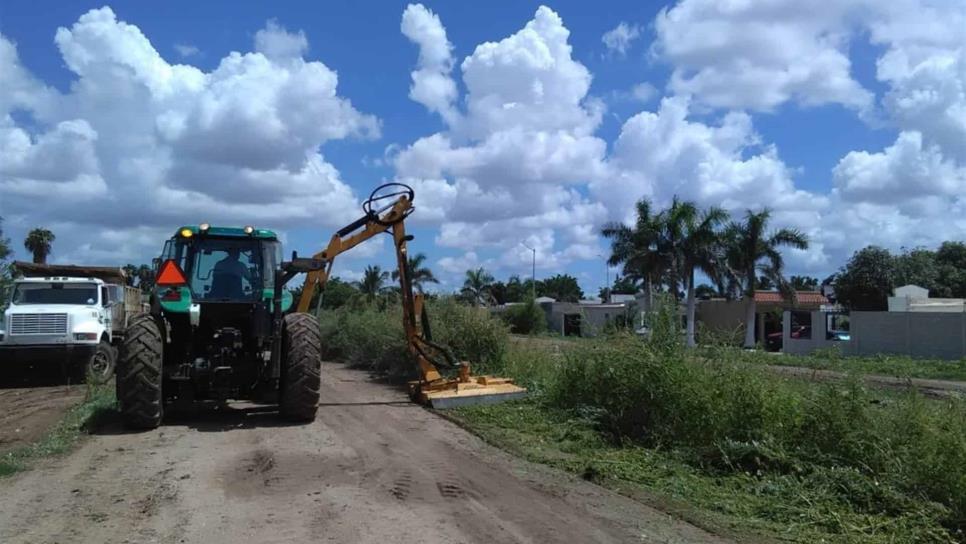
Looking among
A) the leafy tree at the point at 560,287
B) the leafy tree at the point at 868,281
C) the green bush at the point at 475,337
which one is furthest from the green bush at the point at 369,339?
the leafy tree at the point at 560,287

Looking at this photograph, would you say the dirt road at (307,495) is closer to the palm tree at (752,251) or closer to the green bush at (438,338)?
the green bush at (438,338)

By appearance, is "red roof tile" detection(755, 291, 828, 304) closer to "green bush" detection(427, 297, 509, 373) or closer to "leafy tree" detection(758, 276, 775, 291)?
"leafy tree" detection(758, 276, 775, 291)

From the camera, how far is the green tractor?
12.2 meters

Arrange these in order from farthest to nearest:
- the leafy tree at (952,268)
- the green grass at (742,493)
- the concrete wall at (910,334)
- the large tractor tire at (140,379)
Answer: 1. the leafy tree at (952,268)
2. the concrete wall at (910,334)
3. the large tractor tire at (140,379)
4. the green grass at (742,493)

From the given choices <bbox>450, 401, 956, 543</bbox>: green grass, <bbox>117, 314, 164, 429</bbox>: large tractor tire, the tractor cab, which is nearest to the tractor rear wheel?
the tractor cab

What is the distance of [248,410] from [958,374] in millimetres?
23246

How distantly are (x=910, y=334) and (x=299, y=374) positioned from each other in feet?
105

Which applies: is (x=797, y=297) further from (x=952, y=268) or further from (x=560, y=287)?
(x=560, y=287)

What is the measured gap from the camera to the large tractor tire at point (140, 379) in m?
11.4

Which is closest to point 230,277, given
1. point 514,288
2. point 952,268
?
point 952,268

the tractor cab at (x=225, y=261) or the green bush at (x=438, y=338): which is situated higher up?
the tractor cab at (x=225, y=261)

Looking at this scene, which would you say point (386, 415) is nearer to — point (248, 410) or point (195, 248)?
point (248, 410)

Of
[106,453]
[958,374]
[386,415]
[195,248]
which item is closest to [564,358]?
[386,415]

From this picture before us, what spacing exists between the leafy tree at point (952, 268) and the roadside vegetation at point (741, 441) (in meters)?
58.0
